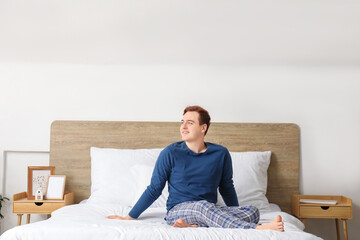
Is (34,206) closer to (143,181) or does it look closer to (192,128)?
(143,181)

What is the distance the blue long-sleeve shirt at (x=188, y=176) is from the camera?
2.52 m

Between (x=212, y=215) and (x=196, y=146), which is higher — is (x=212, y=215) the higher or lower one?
the lower one

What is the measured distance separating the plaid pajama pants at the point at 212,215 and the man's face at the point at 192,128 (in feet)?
1.34

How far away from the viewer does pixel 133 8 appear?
314cm

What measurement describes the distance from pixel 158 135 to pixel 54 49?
3.65 feet

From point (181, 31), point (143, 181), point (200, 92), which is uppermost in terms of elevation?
point (181, 31)

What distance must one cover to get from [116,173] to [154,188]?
0.94m

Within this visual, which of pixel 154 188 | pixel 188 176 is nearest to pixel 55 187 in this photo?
pixel 154 188

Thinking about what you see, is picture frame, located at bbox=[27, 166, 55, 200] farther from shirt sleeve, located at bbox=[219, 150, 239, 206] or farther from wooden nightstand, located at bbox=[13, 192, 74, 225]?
shirt sleeve, located at bbox=[219, 150, 239, 206]

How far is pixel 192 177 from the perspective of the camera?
255 cm

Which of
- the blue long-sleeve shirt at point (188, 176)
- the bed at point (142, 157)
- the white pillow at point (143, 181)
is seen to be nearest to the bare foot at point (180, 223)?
the blue long-sleeve shirt at point (188, 176)

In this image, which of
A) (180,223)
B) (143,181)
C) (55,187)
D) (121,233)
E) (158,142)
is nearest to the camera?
(121,233)

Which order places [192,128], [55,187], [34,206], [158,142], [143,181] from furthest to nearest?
[158,142], [55,187], [34,206], [143,181], [192,128]

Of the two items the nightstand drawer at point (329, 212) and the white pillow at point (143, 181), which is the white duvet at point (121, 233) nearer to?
the white pillow at point (143, 181)
